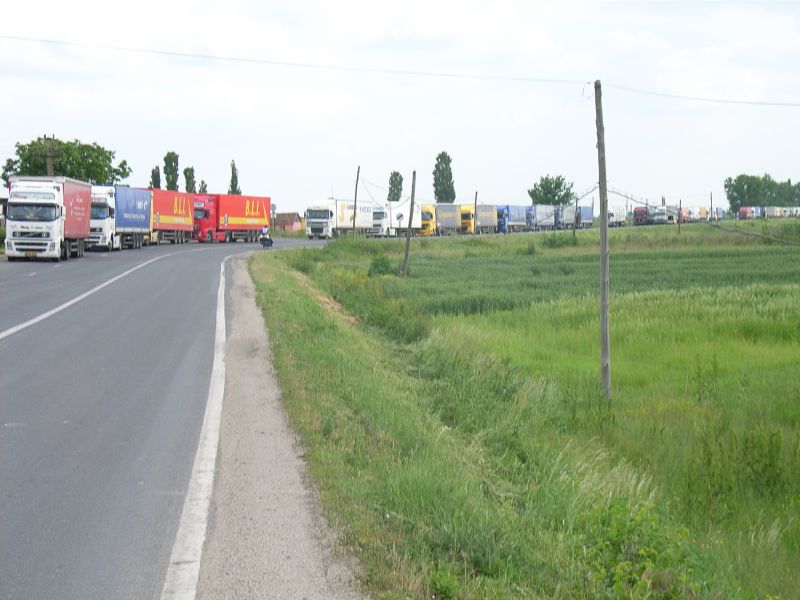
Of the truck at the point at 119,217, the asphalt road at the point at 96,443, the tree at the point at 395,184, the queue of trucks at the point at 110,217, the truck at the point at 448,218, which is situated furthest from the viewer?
the tree at the point at 395,184

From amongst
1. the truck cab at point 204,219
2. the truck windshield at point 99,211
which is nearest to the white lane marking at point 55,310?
the truck windshield at point 99,211

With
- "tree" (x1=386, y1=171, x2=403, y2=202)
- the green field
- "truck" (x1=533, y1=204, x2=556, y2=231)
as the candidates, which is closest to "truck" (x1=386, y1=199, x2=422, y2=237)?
"truck" (x1=533, y1=204, x2=556, y2=231)

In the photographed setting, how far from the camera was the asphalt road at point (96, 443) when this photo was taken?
6.20 metres

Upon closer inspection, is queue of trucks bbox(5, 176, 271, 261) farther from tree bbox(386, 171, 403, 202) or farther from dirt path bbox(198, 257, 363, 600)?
tree bbox(386, 171, 403, 202)

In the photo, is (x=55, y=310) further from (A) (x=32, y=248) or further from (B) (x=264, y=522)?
(A) (x=32, y=248)

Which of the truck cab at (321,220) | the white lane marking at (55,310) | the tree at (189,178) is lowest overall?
the white lane marking at (55,310)

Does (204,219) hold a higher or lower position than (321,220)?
lower

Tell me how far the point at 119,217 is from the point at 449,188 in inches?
3231

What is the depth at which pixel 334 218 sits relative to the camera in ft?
289

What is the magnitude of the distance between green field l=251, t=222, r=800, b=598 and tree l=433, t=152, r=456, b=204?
109 metres

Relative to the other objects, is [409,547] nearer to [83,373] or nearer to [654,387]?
[83,373]

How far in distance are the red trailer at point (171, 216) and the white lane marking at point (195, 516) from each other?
195 ft

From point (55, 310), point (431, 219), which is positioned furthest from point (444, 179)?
point (55, 310)

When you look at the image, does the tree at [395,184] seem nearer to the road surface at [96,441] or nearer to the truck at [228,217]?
the truck at [228,217]
